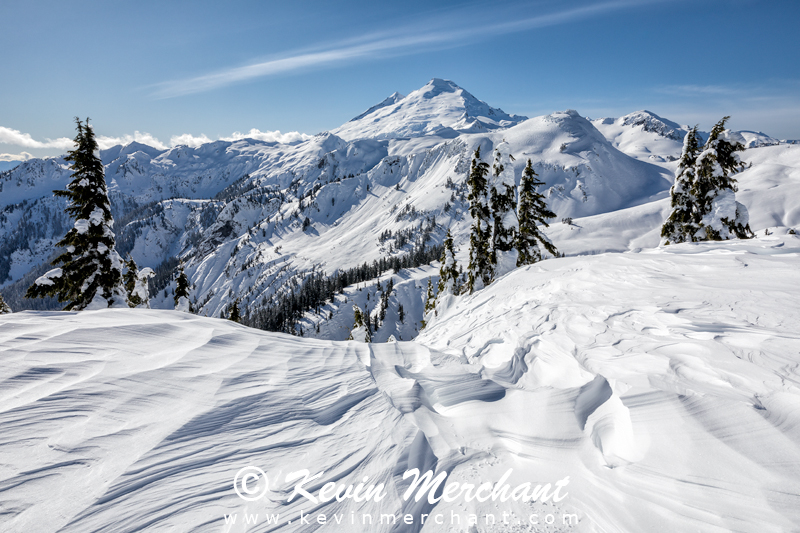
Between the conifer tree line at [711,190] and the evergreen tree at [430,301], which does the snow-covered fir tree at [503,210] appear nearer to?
the evergreen tree at [430,301]

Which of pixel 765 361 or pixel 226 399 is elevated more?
pixel 765 361

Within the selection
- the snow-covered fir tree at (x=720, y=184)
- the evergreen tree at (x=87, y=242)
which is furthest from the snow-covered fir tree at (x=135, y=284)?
the snow-covered fir tree at (x=720, y=184)

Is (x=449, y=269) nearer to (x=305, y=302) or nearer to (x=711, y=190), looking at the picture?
(x=711, y=190)

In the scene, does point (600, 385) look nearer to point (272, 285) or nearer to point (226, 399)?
point (226, 399)

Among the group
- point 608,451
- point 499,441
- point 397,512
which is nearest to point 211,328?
point 397,512

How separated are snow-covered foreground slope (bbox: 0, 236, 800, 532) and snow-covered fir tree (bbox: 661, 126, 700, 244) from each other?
18.1 meters

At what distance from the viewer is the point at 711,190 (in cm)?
1884

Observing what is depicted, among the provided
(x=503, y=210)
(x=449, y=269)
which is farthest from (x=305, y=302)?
(x=503, y=210)

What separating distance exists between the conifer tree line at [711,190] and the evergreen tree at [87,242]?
105 ft

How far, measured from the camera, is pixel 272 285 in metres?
173

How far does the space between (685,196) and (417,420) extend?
83.5ft

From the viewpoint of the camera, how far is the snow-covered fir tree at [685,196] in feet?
65.7

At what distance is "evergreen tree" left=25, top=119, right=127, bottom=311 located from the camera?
582 inches

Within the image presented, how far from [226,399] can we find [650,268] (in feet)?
34.8
